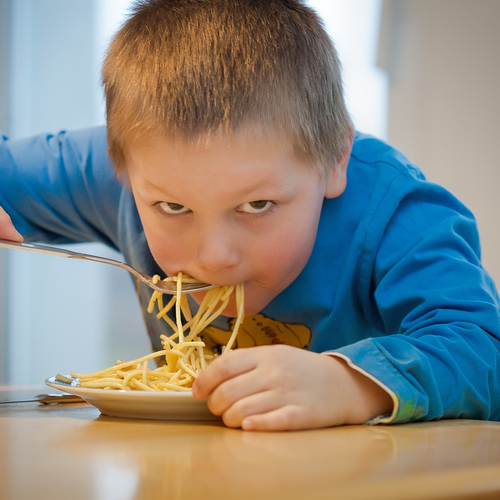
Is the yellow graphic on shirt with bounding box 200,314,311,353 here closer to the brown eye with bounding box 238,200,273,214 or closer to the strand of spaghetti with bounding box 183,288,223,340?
the strand of spaghetti with bounding box 183,288,223,340

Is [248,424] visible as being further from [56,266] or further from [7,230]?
[56,266]

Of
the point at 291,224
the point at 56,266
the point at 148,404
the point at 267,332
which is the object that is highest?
the point at 291,224

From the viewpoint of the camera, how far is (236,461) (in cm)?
48

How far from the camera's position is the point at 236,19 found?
3.06 feet

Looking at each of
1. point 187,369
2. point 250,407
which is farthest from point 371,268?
point 250,407

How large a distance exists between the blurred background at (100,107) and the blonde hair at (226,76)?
1423 millimetres

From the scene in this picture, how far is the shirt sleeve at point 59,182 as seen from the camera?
1.37m

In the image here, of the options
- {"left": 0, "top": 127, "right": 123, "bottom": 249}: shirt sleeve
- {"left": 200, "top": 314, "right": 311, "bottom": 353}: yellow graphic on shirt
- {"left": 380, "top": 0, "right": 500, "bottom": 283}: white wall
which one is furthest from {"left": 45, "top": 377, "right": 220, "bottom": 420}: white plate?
{"left": 380, "top": 0, "right": 500, "bottom": 283}: white wall

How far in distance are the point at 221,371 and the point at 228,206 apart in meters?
0.24

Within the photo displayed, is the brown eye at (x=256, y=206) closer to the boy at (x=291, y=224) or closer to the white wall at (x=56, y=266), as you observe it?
the boy at (x=291, y=224)

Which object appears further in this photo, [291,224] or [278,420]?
[291,224]

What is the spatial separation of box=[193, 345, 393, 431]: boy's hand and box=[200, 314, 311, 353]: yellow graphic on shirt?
0.45m

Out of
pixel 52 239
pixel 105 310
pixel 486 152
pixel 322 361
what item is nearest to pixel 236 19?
pixel 322 361

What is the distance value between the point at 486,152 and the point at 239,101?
1602 mm
